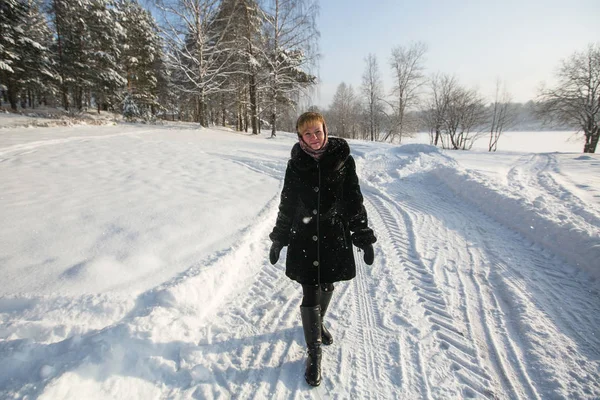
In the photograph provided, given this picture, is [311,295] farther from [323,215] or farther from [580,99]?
[580,99]

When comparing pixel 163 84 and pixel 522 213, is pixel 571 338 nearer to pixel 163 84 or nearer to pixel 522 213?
pixel 522 213

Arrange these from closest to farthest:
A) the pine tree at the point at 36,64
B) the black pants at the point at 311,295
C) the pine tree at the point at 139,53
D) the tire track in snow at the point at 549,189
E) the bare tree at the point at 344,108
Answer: the black pants at the point at 311,295 < the tire track in snow at the point at 549,189 < the pine tree at the point at 36,64 < the pine tree at the point at 139,53 < the bare tree at the point at 344,108

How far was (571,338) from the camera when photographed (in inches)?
86.0

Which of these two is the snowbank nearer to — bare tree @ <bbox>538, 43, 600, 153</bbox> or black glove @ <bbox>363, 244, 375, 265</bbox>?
black glove @ <bbox>363, 244, 375, 265</bbox>

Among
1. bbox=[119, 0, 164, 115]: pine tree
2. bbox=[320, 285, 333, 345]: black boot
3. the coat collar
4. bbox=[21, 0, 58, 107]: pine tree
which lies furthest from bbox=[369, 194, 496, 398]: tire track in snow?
bbox=[21, 0, 58, 107]: pine tree

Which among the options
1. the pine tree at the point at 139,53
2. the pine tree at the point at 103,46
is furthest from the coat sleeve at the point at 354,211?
the pine tree at the point at 103,46

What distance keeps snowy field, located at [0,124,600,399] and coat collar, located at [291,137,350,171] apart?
1.52 m

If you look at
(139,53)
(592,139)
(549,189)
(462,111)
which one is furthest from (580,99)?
(139,53)

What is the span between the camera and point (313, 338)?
6.44 feet

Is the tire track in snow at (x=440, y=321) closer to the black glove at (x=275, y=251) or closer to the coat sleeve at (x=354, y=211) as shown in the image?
the coat sleeve at (x=354, y=211)

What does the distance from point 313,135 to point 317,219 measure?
0.60 m

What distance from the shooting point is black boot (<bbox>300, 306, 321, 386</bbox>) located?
193 centimetres

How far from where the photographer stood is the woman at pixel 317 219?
1.89 meters

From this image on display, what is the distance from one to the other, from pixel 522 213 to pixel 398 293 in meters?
3.30
